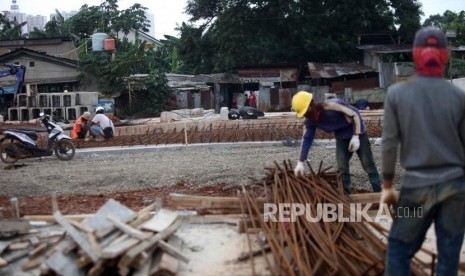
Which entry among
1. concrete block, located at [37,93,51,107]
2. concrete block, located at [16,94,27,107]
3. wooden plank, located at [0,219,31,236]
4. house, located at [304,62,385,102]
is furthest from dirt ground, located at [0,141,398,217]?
house, located at [304,62,385,102]

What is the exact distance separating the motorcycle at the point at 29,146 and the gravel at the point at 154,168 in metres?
0.22

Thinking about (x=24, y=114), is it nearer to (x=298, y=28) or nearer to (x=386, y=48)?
(x=298, y=28)

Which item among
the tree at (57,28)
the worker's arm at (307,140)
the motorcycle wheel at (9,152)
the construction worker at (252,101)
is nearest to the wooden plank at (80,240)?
the worker's arm at (307,140)

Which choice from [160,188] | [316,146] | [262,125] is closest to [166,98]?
[262,125]

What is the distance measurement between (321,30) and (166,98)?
419 inches

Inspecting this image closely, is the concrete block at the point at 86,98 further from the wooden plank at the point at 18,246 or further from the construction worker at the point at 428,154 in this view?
the construction worker at the point at 428,154

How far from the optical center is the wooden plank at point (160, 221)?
4.09 meters

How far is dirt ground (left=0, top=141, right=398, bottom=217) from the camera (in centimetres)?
685

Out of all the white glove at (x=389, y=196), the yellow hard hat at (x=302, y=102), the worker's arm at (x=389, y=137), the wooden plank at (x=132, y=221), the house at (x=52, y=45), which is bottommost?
the wooden plank at (x=132, y=221)

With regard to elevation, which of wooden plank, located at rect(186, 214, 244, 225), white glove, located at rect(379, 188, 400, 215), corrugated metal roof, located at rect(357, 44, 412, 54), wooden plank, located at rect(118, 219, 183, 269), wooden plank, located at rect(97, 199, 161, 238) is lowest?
wooden plank, located at rect(186, 214, 244, 225)

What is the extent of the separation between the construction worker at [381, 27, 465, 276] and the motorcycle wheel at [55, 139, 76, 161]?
9712mm

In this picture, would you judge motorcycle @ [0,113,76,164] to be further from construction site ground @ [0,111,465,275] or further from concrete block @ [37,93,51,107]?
concrete block @ [37,93,51,107]

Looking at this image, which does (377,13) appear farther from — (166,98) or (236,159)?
(236,159)

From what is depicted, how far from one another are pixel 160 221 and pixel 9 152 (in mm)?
8054
